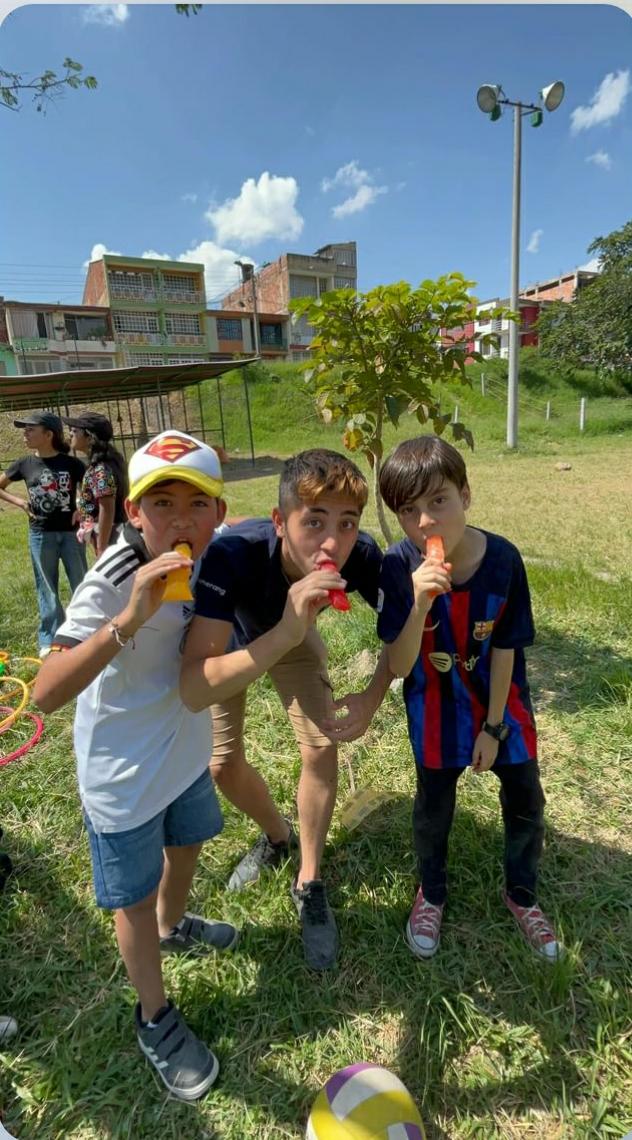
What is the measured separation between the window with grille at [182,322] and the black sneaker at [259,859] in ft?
131

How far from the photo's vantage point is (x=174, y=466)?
132 cm

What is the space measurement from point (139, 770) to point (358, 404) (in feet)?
7.84

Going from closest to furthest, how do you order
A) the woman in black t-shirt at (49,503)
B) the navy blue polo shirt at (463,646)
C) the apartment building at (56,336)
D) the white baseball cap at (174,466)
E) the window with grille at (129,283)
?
1. the white baseball cap at (174,466)
2. the navy blue polo shirt at (463,646)
3. the woman in black t-shirt at (49,503)
4. the apartment building at (56,336)
5. the window with grille at (129,283)

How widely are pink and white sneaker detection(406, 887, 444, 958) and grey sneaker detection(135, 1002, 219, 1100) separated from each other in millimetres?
697

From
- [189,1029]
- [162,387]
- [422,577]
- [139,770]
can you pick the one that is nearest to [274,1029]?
[189,1029]

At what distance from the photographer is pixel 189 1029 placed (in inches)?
65.6

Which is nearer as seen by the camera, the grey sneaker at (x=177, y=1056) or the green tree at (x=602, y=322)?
the grey sneaker at (x=177, y=1056)

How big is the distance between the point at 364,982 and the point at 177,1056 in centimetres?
60

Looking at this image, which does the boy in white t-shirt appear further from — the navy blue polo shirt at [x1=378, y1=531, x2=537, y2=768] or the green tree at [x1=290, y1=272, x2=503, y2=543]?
the green tree at [x1=290, y1=272, x2=503, y2=543]

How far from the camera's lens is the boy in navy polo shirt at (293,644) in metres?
1.46

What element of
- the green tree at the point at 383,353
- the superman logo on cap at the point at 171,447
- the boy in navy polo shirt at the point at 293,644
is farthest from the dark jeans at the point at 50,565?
the superman logo on cap at the point at 171,447

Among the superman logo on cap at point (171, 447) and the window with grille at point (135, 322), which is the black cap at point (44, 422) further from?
the window with grille at point (135, 322)

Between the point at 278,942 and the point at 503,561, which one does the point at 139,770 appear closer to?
the point at 278,942

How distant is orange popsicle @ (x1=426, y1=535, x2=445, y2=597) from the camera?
1.48m
